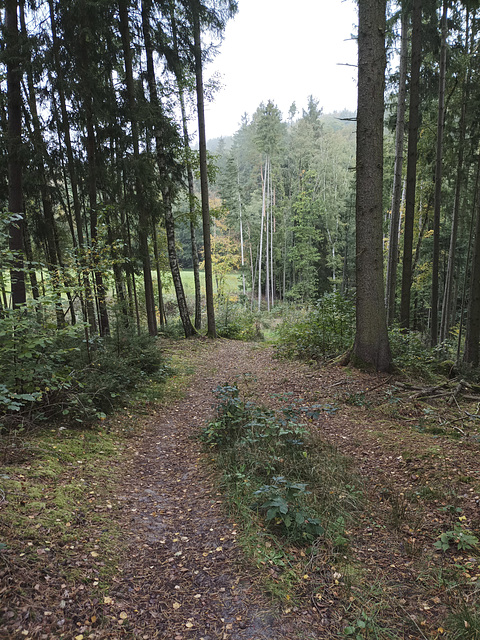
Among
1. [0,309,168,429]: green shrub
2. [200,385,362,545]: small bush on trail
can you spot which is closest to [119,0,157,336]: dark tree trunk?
[0,309,168,429]: green shrub

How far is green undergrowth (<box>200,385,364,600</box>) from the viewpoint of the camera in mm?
2561

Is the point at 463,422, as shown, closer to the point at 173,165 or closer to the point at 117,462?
the point at 117,462

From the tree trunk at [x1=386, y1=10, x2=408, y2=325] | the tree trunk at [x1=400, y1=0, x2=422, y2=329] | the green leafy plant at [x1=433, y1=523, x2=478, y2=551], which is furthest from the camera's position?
the tree trunk at [x1=386, y1=10, x2=408, y2=325]

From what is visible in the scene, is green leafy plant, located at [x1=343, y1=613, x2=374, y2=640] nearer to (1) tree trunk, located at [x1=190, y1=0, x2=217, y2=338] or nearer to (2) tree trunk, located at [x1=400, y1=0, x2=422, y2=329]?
(2) tree trunk, located at [x1=400, y1=0, x2=422, y2=329]

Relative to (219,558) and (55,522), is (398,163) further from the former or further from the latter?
(55,522)

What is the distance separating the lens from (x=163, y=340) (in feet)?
43.1

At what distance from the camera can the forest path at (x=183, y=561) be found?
2.07 metres

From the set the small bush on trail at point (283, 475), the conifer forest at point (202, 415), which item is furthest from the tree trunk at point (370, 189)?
the small bush on trail at point (283, 475)

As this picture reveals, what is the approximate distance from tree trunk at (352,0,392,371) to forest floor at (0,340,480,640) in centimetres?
211

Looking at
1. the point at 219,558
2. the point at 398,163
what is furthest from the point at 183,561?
the point at 398,163

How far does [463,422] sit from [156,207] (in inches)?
363

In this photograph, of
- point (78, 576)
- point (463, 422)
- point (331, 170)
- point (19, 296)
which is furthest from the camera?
point (331, 170)

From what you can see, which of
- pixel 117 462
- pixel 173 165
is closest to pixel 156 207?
pixel 173 165

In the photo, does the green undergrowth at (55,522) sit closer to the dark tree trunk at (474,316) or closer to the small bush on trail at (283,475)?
the small bush on trail at (283,475)
